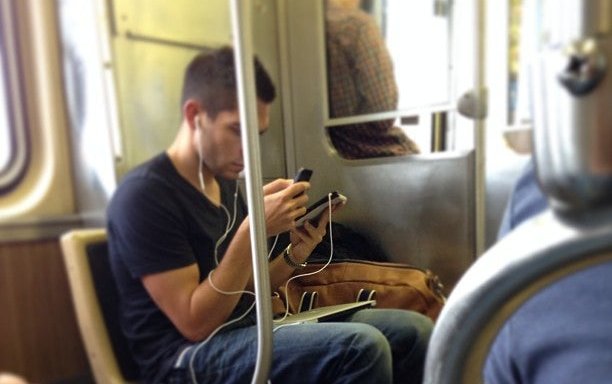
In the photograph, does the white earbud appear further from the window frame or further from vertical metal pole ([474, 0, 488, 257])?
the window frame

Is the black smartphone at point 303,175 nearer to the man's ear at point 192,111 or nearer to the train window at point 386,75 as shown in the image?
the train window at point 386,75

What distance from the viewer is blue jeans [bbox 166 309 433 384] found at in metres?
0.38

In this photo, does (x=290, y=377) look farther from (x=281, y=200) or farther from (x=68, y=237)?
(x=68, y=237)

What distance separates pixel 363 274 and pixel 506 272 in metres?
0.18

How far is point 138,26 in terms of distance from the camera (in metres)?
0.86

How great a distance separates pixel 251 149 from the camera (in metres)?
0.36

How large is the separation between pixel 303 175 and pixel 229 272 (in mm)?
95

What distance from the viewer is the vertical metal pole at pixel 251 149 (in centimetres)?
35

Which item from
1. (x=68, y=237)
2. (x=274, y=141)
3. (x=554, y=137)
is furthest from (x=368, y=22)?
(x=68, y=237)

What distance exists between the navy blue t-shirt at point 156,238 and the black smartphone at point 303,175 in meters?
0.04

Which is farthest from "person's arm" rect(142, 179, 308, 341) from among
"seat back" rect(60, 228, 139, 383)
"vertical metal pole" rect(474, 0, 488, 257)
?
"seat back" rect(60, 228, 139, 383)

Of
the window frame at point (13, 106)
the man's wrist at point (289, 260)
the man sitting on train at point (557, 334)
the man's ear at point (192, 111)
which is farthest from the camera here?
the window frame at point (13, 106)

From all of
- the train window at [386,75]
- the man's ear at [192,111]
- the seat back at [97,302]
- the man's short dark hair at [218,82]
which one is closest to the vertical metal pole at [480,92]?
the train window at [386,75]

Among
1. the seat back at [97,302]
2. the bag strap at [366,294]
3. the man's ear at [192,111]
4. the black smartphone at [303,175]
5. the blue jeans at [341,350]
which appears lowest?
the seat back at [97,302]
